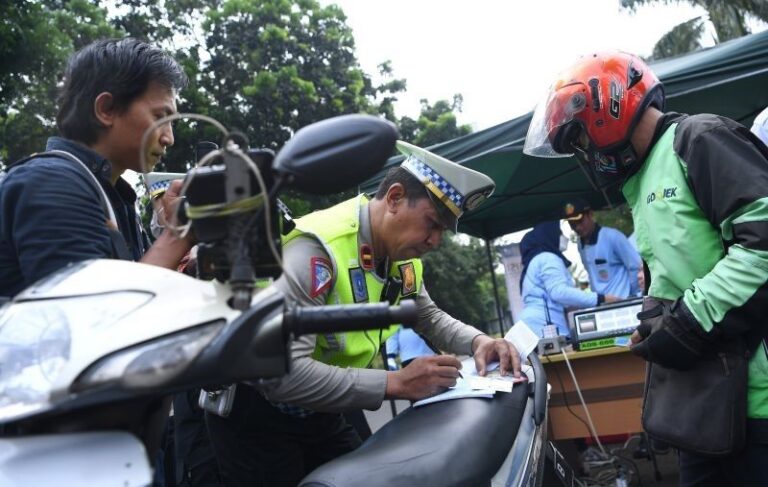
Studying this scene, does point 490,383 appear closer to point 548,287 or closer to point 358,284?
point 358,284

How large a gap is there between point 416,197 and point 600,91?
0.74 m

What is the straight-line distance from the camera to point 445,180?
2.21 metres

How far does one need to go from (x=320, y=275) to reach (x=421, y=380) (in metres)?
0.41

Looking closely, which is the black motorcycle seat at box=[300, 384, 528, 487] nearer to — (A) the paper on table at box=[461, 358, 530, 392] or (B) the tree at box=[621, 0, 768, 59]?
(A) the paper on table at box=[461, 358, 530, 392]

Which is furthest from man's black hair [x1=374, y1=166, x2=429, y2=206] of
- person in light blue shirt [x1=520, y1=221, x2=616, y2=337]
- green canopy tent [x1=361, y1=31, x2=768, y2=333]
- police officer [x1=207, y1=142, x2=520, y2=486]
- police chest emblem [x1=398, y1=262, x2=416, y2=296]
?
person in light blue shirt [x1=520, y1=221, x2=616, y2=337]

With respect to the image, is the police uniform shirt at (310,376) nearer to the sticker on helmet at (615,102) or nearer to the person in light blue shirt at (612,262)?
the sticker on helmet at (615,102)

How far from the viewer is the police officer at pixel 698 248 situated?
75.3 inches

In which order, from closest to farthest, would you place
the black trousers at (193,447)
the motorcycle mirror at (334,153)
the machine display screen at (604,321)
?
the motorcycle mirror at (334,153), the black trousers at (193,447), the machine display screen at (604,321)

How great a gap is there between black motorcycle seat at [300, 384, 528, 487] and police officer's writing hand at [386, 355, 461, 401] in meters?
0.06

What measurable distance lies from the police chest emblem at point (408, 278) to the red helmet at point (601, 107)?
28.2 inches

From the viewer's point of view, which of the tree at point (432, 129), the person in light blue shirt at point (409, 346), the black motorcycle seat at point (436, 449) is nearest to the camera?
the black motorcycle seat at point (436, 449)

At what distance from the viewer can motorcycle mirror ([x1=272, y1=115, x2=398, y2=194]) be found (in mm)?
1035

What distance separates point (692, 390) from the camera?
206cm

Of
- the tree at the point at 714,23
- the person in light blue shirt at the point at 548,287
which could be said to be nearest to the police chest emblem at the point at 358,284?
the person in light blue shirt at the point at 548,287
